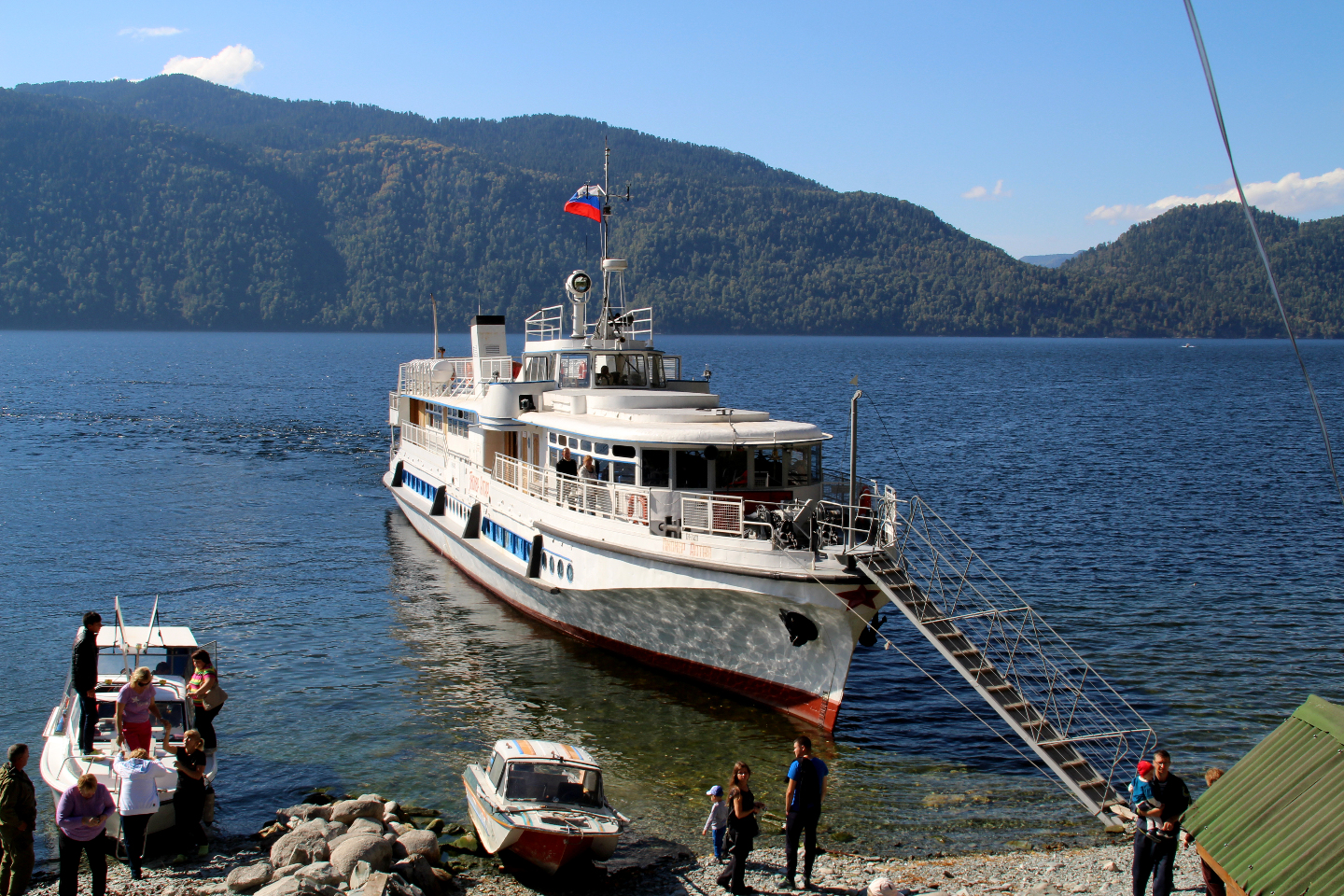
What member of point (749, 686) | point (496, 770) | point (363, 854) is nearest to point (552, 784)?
point (496, 770)

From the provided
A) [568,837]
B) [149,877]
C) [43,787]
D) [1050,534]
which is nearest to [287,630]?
[43,787]

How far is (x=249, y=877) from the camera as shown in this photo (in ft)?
43.0

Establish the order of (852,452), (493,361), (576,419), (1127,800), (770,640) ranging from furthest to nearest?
(493,361), (576,419), (770,640), (852,452), (1127,800)

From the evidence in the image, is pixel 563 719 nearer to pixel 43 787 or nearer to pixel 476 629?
pixel 476 629

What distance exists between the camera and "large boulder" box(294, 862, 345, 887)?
12.8 m

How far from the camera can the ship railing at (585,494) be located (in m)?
21.6

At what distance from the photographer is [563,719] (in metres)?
20.9

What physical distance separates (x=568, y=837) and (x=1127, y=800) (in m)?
9.29

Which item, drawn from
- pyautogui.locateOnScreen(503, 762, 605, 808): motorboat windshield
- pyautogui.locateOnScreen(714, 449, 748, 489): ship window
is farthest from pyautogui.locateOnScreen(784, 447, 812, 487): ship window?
pyautogui.locateOnScreen(503, 762, 605, 808): motorboat windshield

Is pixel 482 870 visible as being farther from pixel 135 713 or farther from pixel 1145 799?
pixel 1145 799

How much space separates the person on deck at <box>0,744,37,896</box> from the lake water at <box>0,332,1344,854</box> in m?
3.94

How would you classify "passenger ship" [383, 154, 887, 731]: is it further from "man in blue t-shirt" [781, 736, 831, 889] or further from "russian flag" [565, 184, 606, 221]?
"man in blue t-shirt" [781, 736, 831, 889]

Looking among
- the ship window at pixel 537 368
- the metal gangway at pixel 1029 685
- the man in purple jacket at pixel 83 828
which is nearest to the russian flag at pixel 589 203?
the ship window at pixel 537 368

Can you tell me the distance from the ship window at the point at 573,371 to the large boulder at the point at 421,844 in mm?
15965
